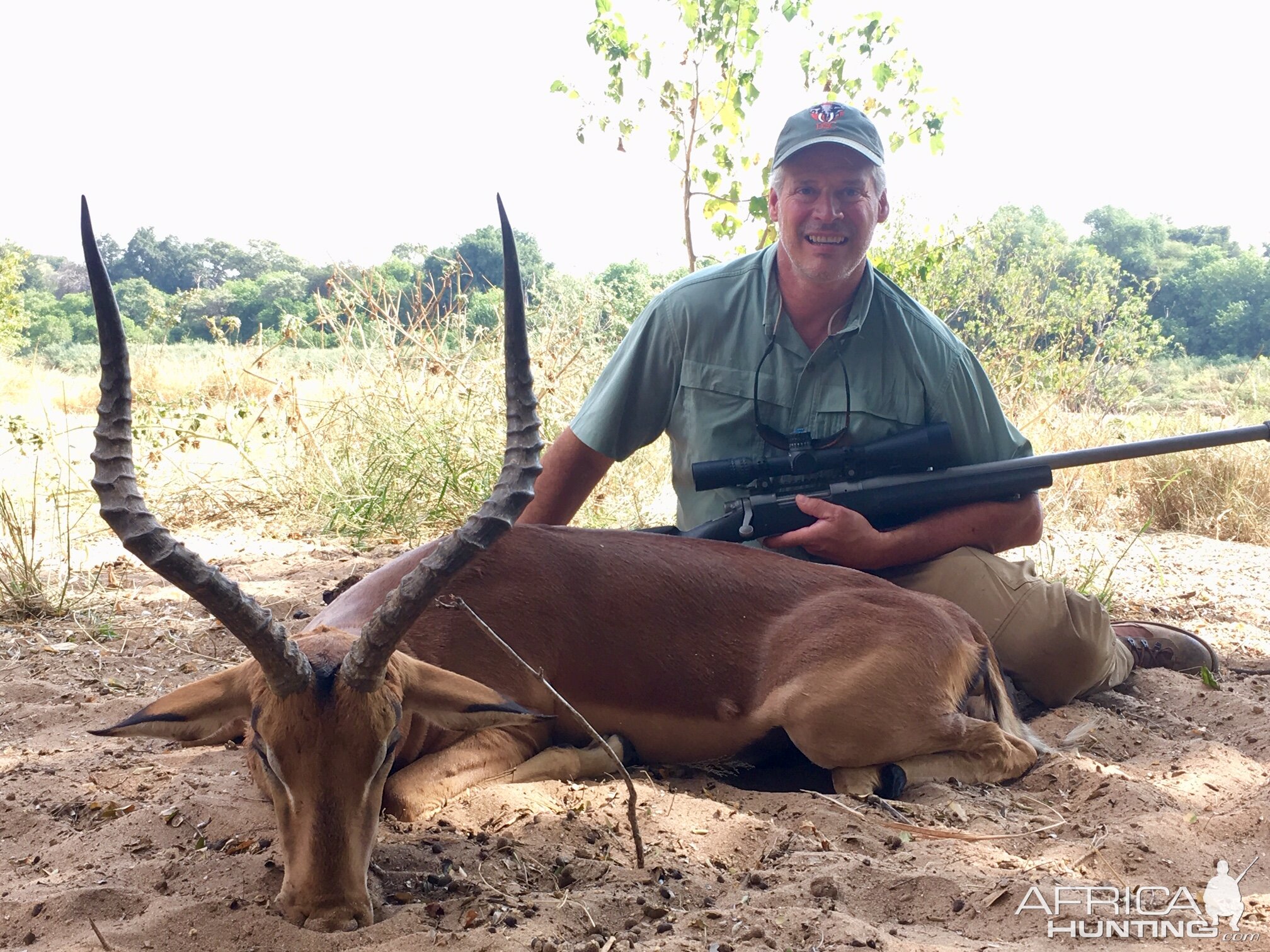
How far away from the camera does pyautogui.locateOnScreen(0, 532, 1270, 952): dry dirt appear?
8.14 ft

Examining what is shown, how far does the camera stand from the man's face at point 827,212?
192 inches

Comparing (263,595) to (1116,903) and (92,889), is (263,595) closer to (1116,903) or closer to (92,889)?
(92,889)

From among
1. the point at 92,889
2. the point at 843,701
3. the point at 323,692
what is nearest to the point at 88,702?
the point at 92,889

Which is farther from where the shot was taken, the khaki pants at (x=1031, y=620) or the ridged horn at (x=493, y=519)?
the khaki pants at (x=1031, y=620)

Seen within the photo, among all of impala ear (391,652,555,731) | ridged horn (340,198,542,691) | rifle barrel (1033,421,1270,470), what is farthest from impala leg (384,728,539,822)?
rifle barrel (1033,421,1270,470)

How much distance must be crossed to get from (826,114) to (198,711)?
3.96m

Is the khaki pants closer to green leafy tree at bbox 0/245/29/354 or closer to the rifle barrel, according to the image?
the rifle barrel

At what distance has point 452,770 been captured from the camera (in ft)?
11.5

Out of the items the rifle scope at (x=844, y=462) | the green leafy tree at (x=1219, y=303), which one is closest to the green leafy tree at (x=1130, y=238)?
the green leafy tree at (x=1219, y=303)

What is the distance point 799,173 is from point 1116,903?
3.62 m

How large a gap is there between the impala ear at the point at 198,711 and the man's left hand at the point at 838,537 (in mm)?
2524

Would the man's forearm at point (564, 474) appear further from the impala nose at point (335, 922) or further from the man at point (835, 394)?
the impala nose at point (335, 922)

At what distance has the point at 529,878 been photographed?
2855mm

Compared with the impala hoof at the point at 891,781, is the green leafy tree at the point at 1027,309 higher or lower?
higher
